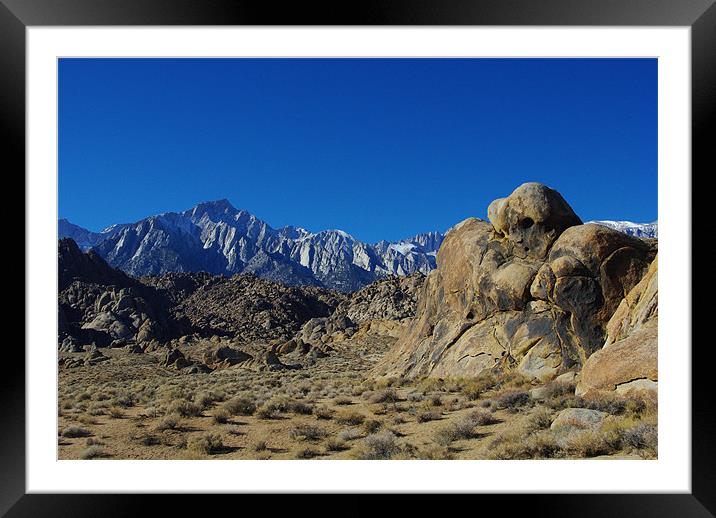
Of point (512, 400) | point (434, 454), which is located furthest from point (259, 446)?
point (512, 400)

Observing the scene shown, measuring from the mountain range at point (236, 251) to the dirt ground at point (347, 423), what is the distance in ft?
292

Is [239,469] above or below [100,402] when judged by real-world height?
above

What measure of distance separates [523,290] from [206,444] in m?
8.60

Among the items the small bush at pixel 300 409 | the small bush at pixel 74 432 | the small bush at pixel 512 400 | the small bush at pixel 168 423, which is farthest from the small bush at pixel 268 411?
the small bush at pixel 512 400

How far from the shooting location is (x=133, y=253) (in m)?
123

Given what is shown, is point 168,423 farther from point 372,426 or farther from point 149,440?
point 372,426

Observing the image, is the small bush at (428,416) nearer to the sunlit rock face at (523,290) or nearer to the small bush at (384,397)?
Answer: the small bush at (384,397)

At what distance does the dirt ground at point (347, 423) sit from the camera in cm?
730
